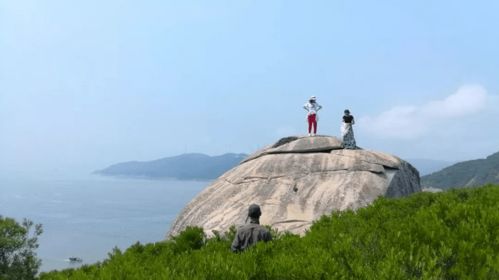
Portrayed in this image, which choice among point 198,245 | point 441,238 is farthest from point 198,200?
point 441,238

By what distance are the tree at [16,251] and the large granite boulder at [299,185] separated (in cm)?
2153

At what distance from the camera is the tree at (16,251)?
128ft

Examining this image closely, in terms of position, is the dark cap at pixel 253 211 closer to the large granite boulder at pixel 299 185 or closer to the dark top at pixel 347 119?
the large granite boulder at pixel 299 185

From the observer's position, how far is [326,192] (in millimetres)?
22906

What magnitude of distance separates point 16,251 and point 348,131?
30.8 m

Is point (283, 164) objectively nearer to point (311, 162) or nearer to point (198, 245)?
point (311, 162)

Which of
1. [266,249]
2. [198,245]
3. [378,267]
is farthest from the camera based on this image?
[198,245]

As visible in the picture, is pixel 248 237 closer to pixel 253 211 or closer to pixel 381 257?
pixel 253 211

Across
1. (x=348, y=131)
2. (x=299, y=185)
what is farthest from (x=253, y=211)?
(x=348, y=131)

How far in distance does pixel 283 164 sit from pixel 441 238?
17793 millimetres

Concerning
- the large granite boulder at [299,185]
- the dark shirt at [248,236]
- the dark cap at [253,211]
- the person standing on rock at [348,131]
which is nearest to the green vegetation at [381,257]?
the dark shirt at [248,236]

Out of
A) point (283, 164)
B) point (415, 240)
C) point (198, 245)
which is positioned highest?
point (283, 164)

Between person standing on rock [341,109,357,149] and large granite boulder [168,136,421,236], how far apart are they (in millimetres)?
487

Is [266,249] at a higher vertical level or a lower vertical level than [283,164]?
lower
